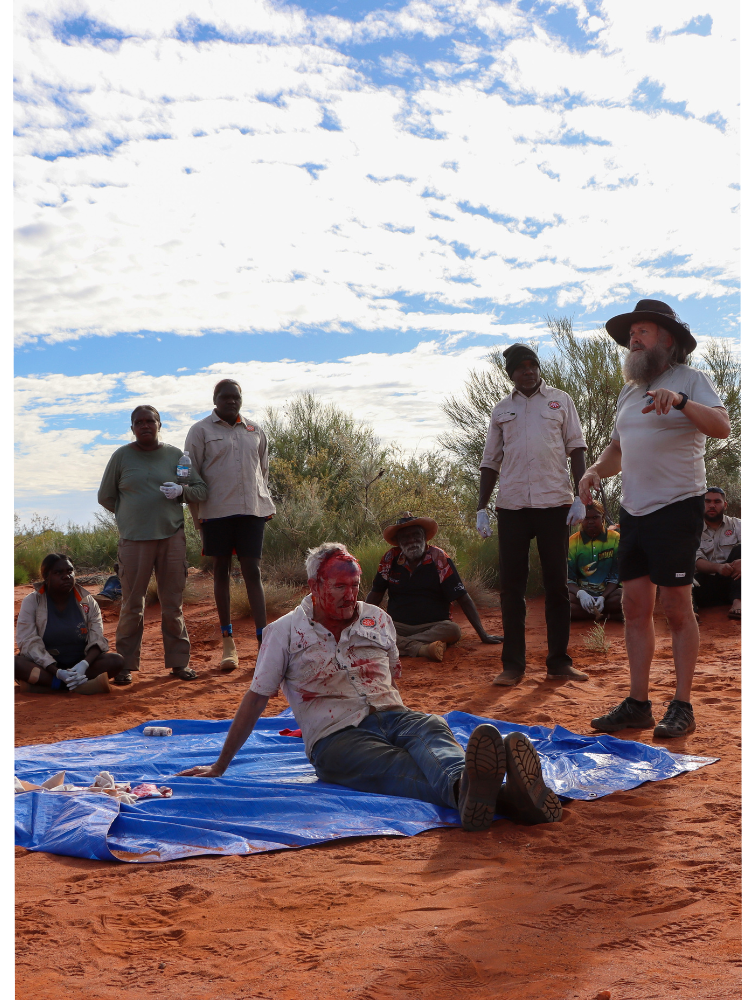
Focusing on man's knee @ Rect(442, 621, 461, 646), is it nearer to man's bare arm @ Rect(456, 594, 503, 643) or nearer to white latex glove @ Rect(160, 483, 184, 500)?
man's bare arm @ Rect(456, 594, 503, 643)

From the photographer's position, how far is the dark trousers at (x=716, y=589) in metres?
8.89

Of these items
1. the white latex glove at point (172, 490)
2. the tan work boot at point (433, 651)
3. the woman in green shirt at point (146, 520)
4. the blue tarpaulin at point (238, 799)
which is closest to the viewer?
the blue tarpaulin at point (238, 799)

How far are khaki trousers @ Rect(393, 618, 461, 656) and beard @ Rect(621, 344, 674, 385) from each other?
3.75m

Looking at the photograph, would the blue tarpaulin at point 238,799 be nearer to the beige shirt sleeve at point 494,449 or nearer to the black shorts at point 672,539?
the black shorts at point 672,539

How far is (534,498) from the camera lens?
6.34 meters

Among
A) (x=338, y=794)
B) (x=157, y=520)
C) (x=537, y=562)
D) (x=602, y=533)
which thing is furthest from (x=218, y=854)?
(x=537, y=562)

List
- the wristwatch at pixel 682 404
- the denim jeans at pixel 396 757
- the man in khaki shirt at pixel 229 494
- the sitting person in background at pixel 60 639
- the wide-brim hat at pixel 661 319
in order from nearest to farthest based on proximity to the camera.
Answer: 1. the denim jeans at pixel 396 757
2. the wristwatch at pixel 682 404
3. the wide-brim hat at pixel 661 319
4. the sitting person in background at pixel 60 639
5. the man in khaki shirt at pixel 229 494

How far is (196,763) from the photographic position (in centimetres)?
458

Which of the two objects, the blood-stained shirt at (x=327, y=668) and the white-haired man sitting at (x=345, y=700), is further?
the blood-stained shirt at (x=327, y=668)

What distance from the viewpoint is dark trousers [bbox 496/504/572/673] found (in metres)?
6.41

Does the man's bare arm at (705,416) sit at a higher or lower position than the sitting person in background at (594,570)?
higher

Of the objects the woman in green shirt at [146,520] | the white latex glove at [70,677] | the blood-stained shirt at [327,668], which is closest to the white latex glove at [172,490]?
the woman in green shirt at [146,520]

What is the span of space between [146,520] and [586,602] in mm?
4503

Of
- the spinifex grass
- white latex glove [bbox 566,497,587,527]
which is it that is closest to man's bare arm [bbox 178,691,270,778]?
white latex glove [bbox 566,497,587,527]
